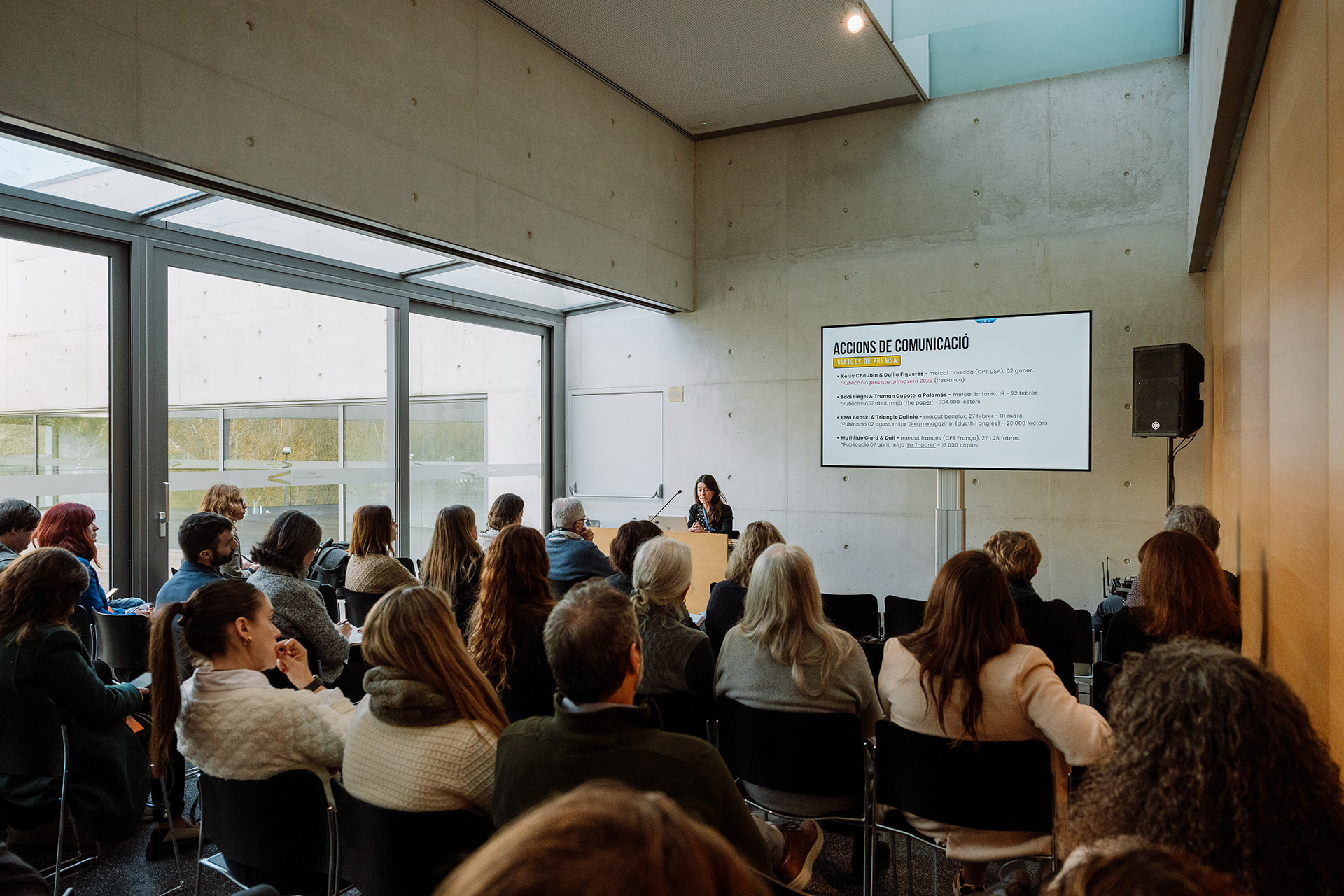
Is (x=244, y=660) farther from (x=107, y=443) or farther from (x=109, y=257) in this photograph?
(x=109, y=257)

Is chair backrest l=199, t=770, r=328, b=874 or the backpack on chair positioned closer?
chair backrest l=199, t=770, r=328, b=874

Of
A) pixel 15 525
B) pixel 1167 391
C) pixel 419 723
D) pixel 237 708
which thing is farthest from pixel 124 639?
pixel 1167 391

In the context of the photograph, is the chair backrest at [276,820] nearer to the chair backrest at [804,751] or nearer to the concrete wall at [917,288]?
the chair backrest at [804,751]

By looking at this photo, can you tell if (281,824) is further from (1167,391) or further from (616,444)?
(616,444)

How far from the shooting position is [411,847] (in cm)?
180

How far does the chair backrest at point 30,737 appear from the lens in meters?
2.62

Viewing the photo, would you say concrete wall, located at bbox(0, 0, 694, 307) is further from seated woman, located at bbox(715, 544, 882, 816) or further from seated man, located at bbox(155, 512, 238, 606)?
seated woman, located at bbox(715, 544, 882, 816)

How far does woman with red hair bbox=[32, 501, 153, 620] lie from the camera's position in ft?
12.1

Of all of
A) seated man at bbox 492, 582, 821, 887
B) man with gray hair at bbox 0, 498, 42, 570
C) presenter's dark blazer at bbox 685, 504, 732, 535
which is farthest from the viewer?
presenter's dark blazer at bbox 685, 504, 732, 535

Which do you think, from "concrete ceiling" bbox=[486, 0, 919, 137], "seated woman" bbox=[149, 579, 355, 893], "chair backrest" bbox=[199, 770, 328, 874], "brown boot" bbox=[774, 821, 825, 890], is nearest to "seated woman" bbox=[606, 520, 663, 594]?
"brown boot" bbox=[774, 821, 825, 890]

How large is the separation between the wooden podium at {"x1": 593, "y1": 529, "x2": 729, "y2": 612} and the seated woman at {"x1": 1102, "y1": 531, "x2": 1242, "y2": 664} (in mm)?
3009

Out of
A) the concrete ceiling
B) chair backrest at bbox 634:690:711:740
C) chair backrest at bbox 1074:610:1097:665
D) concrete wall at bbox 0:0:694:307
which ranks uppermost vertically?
the concrete ceiling

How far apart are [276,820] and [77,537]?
2.53 m

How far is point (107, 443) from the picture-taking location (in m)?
4.49
